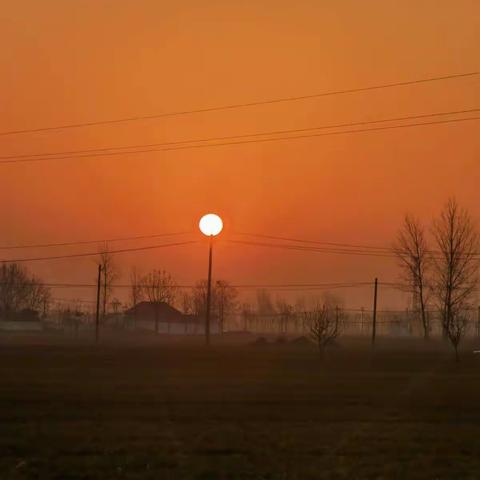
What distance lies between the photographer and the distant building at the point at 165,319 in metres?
153

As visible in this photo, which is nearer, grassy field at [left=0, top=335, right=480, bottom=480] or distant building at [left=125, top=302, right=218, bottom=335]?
grassy field at [left=0, top=335, right=480, bottom=480]

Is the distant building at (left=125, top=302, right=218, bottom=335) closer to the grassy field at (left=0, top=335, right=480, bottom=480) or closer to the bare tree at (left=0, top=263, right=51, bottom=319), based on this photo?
the bare tree at (left=0, top=263, right=51, bottom=319)

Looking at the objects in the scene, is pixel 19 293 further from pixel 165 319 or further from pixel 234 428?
pixel 234 428

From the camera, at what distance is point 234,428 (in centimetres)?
1877

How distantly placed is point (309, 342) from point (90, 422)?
7753cm

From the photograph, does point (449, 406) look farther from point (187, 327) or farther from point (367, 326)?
point (367, 326)

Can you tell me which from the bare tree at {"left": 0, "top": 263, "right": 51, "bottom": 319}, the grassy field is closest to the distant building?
the bare tree at {"left": 0, "top": 263, "right": 51, "bottom": 319}

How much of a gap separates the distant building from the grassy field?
115581 mm

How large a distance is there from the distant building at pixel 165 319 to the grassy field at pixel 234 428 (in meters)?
116

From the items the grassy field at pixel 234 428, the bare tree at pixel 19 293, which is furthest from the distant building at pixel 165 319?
the grassy field at pixel 234 428

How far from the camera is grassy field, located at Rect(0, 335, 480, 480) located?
13.8 m

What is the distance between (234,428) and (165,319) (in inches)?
5594

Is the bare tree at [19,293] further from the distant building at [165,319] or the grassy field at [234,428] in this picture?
the grassy field at [234,428]

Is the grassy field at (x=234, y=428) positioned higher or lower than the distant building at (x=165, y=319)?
lower
